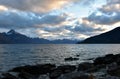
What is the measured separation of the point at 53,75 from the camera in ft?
120

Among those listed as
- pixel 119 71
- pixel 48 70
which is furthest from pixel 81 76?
pixel 48 70

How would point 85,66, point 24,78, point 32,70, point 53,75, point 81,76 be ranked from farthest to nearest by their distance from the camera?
point 32,70 < point 85,66 < point 24,78 < point 53,75 < point 81,76

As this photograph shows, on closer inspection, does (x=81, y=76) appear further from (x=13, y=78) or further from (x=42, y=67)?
(x=42, y=67)

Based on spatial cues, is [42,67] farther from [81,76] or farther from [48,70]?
[81,76]

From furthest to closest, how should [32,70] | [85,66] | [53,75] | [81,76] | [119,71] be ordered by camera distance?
[32,70]
[85,66]
[53,75]
[119,71]
[81,76]

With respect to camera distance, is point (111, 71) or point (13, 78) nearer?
point (111, 71)

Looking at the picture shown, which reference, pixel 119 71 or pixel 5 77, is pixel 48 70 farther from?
pixel 119 71

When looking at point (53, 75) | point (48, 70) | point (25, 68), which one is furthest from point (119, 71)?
point (25, 68)

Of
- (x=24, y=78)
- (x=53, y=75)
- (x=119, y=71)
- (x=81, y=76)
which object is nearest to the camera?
(x=81, y=76)

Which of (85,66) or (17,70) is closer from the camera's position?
(85,66)

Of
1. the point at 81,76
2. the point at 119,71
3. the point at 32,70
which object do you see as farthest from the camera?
the point at 32,70

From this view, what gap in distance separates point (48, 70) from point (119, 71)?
18.5 metres

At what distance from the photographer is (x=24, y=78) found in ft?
129

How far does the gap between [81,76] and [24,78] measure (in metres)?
18.0
